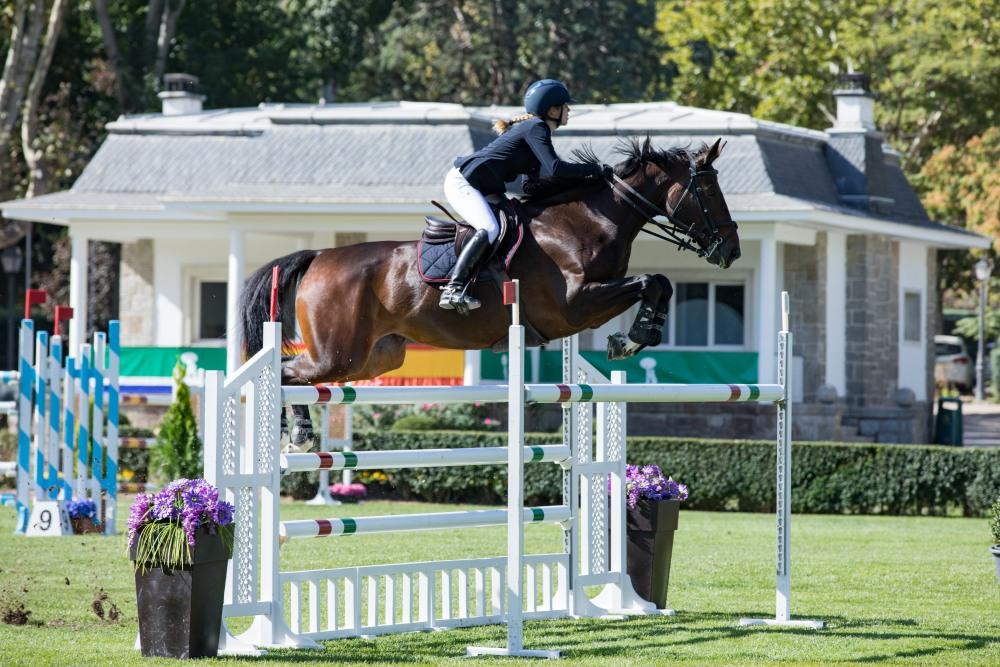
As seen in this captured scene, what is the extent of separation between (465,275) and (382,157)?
50.1ft

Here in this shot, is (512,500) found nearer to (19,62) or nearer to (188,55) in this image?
(19,62)

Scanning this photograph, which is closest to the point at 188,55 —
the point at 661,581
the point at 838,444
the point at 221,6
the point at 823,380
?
the point at 221,6

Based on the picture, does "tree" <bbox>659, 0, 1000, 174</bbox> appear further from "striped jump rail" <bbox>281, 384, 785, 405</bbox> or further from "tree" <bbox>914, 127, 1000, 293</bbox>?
"striped jump rail" <bbox>281, 384, 785, 405</bbox>

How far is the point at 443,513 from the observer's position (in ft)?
28.9

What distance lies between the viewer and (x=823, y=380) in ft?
77.9

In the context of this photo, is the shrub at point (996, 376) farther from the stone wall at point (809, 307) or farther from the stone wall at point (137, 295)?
the stone wall at point (137, 295)

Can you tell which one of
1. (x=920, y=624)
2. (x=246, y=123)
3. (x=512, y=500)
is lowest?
(x=920, y=624)

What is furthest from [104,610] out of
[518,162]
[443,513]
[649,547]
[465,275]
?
[518,162]

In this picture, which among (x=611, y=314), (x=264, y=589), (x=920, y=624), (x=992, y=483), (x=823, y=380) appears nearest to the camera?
(x=264, y=589)

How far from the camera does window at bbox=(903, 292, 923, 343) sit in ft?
86.0

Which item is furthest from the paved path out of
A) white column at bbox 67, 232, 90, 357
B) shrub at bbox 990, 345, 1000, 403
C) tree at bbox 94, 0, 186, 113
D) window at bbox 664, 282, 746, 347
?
tree at bbox 94, 0, 186, 113

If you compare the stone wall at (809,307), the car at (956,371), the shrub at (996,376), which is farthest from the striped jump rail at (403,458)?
the car at (956,371)

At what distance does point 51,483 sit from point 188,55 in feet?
81.1

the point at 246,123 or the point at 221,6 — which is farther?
the point at 221,6
